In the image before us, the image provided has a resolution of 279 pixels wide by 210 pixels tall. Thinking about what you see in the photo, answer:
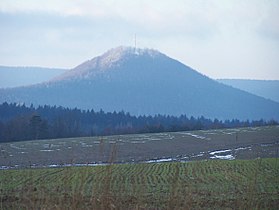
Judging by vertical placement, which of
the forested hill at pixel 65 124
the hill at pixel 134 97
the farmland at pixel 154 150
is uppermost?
the hill at pixel 134 97

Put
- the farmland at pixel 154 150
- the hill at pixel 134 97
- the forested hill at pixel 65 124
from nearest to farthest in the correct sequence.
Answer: the farmland at pixel 154 150 < the forested hill at pixel 65 124 < the hill at pixel 134 97

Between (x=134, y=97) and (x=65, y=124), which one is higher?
(x=134, y=97)

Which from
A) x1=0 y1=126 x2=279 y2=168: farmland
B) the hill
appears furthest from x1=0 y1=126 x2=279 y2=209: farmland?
the hill

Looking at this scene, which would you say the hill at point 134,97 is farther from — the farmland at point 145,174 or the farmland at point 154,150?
the farmland at point 145,174

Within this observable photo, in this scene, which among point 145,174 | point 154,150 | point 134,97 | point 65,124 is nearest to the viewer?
point 145,174

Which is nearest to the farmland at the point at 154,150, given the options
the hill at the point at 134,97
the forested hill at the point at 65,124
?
the forested hill at the point at 65,124

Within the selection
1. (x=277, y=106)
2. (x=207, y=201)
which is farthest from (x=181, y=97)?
(x=207, y=201)

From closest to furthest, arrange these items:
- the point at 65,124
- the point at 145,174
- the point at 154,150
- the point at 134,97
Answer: the point at 145,174, the point at 154,150, the point at 65,124, the point at 134,97

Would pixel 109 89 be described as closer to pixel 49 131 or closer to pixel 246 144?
pixel 49 131

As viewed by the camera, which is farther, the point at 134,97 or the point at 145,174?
the point at 134,97

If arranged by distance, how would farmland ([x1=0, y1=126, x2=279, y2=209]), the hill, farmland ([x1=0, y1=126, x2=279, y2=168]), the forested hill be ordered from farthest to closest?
the hill, the forested hill, farmland ([x1=0, y1=126, x2=279, y2=168]), farmland ([x1=0, y1=126, x2=279, y2=209])

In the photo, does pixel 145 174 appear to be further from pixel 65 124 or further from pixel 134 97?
pixel 134 97

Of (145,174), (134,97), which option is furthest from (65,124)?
(134,97)

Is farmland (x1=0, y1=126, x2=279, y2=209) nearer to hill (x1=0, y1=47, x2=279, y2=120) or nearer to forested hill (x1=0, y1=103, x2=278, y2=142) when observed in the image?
forested hill (x1=0, y1=103, x2=278, y2=142)
